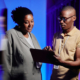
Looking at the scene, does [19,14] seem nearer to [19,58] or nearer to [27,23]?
[27,23]

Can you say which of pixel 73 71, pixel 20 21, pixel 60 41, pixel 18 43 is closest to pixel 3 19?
pixel 20 21

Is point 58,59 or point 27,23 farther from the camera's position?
point 27,23

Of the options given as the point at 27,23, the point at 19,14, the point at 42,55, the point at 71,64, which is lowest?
the point at 71,64

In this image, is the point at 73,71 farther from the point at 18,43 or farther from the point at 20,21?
the point at 20,21

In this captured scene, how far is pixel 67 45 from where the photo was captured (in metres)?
1.39

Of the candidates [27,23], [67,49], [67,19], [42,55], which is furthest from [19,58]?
[67,19]

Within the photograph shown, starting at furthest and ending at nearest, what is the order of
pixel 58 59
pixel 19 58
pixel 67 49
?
pixel 19 58 → pixel 67 49 → pixel 58 59

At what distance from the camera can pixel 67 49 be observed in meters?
1.38

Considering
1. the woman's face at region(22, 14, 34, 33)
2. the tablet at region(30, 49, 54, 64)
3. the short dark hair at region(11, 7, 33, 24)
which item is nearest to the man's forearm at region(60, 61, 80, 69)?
the tablet at region(30, 49, 54, 64)

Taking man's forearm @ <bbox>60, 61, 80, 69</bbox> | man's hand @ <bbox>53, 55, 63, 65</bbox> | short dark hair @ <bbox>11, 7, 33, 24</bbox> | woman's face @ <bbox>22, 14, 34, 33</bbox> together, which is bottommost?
man's forearm @ <bbox>60, 61, 80, 69</bbox>

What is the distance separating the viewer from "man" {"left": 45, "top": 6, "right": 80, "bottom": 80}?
1.31 metres

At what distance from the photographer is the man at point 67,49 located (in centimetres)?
131

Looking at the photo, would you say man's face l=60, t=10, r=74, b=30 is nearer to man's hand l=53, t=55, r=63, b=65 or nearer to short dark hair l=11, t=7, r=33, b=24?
man's hand l=53, t=55, r=63, b=65

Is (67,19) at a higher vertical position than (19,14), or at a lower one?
lower
